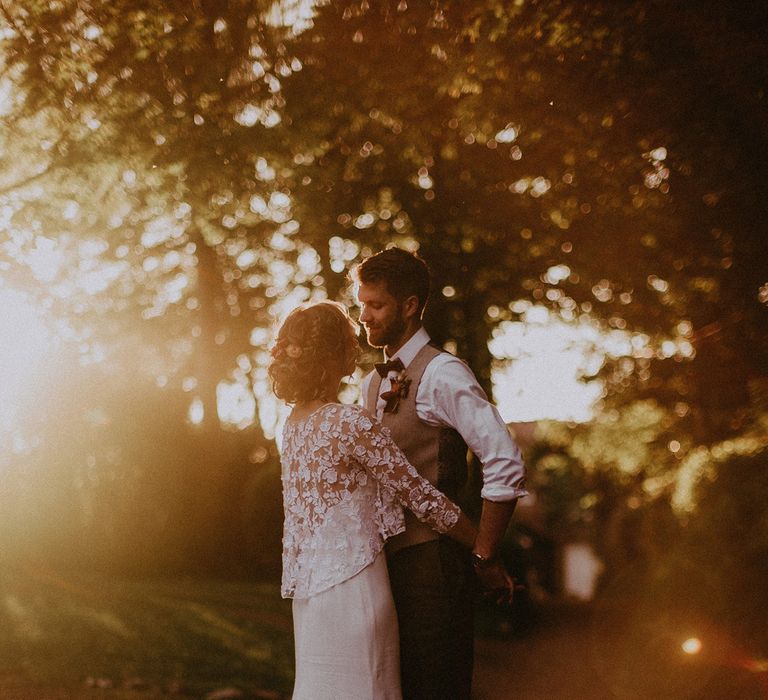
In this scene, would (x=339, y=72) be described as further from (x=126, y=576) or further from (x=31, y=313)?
(x=126, y=576)

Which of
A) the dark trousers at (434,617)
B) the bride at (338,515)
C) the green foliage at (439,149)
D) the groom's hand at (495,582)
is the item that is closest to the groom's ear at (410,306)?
the bride at (338,515)

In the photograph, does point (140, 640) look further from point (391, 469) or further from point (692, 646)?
point (391, 469)

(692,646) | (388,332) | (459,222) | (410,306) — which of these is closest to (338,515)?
(388,332)

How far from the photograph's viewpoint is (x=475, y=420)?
3.63 meters

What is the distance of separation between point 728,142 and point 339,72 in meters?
3.03

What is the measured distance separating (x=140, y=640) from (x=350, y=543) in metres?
9.99

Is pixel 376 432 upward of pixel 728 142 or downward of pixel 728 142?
downward

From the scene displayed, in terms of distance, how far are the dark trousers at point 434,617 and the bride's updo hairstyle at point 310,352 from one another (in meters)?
0.70

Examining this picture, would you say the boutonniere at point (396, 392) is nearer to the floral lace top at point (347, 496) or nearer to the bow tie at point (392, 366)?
the bow tie at point (392, 366)

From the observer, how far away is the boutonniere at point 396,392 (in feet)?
12.4

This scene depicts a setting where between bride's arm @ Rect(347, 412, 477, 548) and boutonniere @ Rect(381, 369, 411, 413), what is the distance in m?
0.27

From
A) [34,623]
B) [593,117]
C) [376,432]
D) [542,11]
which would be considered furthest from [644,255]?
[34,623]

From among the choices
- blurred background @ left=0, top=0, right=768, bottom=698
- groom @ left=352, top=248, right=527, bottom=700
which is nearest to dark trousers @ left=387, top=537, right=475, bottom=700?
groom @ left=352, top=248, right=527, bottom=700

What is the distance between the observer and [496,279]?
11.2 meters
